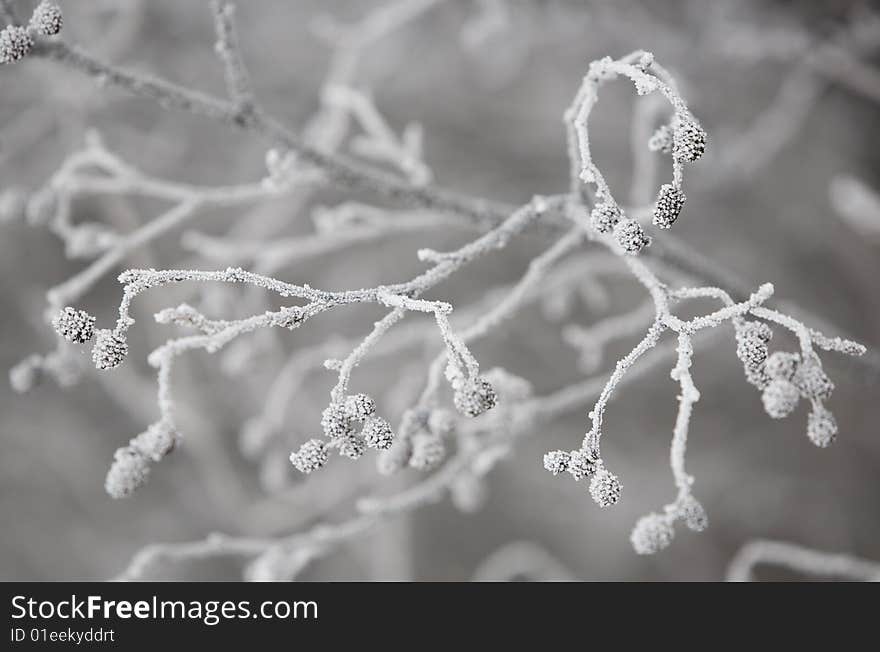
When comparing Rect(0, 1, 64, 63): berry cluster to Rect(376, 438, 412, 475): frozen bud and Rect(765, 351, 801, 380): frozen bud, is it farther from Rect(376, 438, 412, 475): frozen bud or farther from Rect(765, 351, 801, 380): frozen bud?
Rect(765, 351, 801, 380): frozen bud

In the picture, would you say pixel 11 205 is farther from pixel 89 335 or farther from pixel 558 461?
pixel 558 461

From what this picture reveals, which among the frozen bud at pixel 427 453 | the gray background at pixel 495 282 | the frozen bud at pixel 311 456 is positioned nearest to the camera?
the frozen bud at pixel 311 456

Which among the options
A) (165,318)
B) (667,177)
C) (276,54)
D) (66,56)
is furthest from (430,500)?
(276,54)

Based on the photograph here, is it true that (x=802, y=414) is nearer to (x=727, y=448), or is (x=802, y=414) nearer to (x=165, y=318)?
(x=727, y=448)

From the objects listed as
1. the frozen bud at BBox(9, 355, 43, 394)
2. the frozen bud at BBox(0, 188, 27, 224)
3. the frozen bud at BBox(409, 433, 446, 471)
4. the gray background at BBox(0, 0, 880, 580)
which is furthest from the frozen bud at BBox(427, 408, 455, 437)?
the gray background at BBox(0, 0, 880, 580)

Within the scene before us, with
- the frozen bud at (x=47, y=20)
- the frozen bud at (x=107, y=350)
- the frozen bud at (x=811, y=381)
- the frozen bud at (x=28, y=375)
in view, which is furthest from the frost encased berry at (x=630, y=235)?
the frozen bud at (x=28, y=375)

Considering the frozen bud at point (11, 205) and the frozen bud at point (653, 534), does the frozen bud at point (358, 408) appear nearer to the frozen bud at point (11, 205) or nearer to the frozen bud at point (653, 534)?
the frozen bud at point (653, 534)
